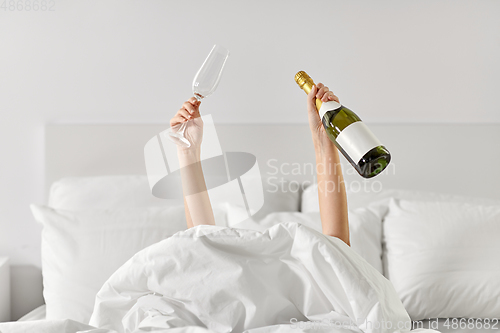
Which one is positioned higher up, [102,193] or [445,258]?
[102,193]

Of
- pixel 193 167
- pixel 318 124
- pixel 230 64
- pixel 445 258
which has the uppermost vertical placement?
pixel 230 64

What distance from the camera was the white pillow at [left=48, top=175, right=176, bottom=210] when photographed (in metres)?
1.67

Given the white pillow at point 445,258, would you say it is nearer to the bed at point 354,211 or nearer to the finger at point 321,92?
the bed at point 354,211

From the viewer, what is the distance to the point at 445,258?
1461 millimetres

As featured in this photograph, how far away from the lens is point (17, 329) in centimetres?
88

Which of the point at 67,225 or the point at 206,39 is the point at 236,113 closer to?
the point at 206,39

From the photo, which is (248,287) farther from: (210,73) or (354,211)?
(354,211)

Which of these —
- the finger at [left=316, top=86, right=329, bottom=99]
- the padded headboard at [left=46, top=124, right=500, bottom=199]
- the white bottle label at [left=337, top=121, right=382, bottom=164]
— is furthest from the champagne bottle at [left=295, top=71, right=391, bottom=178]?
the padded headboard at [left=46, top=124, right=500, bottom=199]

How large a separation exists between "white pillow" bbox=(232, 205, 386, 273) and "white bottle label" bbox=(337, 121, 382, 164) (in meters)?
0.65

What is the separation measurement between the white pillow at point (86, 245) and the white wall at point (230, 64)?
0.44 meters

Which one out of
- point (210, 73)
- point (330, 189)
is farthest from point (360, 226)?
point (210, 73)

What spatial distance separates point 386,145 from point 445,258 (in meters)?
0.60

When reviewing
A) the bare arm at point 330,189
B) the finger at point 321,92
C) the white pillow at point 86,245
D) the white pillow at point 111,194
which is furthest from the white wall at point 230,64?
the finger at point 321,92

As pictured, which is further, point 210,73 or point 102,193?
point 102,193
